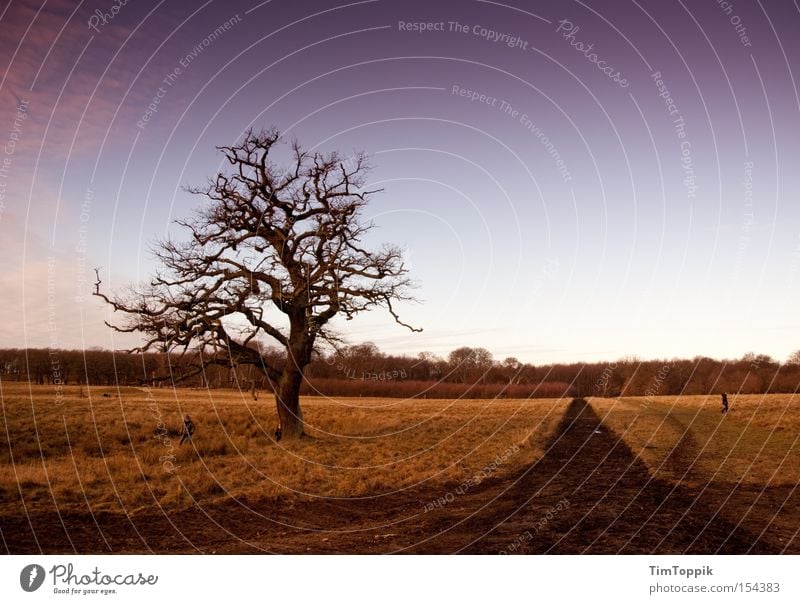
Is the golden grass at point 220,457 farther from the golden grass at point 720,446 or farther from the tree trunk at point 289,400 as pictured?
the golden grass at point 720,446

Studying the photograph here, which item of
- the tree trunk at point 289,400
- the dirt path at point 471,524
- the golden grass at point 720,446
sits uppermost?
the tree trunk at point 289,400

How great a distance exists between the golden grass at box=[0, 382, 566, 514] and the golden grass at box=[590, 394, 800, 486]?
4.70m

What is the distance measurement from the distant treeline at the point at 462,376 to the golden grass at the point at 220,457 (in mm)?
3132

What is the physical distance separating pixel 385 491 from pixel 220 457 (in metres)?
7.01

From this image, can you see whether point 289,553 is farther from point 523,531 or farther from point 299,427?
point 299,427

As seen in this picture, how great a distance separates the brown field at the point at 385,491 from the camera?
10125 millimetres

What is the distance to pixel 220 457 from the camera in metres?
18.6

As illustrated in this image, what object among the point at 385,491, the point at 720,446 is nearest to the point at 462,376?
the point at 720,446

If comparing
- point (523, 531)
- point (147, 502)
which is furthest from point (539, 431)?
point (147, 502)

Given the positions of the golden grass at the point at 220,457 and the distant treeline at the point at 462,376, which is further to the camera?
the distant treeline at the point at 462,376

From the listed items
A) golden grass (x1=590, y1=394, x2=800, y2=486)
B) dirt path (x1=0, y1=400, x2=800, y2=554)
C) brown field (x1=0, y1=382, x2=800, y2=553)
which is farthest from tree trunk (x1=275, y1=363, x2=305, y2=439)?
golden grass (x1=590, y1=394, x2=800, y2=486)

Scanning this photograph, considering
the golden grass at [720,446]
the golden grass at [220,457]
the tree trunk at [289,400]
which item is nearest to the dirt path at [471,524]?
the golden grass at [220,457]

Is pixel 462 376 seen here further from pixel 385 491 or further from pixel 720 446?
pixel 385 491
